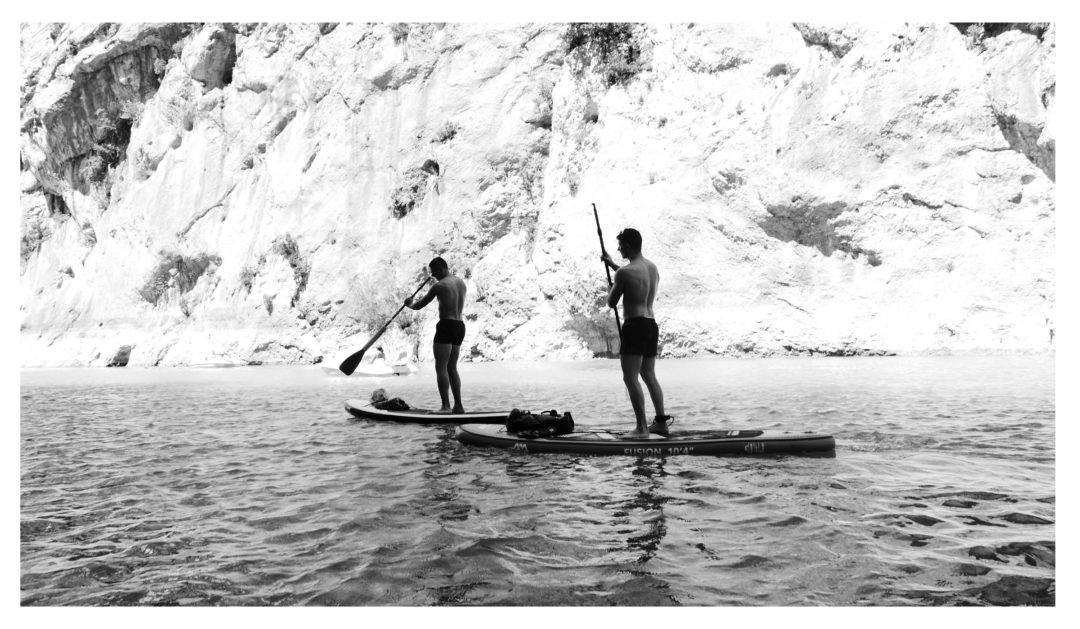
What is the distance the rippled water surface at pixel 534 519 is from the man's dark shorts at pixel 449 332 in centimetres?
126

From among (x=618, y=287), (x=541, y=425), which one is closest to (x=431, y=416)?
(x=541, y=425)

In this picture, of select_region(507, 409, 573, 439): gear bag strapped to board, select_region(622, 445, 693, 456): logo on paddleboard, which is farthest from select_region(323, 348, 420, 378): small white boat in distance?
select_region(622, 445, 693, 456): logo on paddleboard

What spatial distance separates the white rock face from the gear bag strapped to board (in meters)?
16.6

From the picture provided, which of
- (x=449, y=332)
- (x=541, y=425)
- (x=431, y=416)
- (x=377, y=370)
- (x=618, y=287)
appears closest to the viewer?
(x=618, y=287)

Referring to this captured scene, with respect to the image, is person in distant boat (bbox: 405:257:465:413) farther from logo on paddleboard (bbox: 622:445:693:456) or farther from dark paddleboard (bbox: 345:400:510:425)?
logo on paddleboard (bbox: 622:445:693:456)

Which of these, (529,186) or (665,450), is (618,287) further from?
(529,186)

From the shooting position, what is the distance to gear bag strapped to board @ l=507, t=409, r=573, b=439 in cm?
691

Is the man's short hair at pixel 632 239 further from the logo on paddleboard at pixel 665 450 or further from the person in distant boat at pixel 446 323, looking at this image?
the person in distant boat at pixel 446 323

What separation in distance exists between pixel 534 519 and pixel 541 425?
2.71m

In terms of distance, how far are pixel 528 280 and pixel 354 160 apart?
1162 cm

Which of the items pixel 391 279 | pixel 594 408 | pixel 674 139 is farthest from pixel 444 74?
pixel 594 408

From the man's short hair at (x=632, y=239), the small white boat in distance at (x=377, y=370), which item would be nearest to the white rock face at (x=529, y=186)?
the small white boat in distance at (x=377, y=370)

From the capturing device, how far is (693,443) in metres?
6.32

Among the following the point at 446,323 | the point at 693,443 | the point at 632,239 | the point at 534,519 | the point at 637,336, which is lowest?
the point at 534,519
